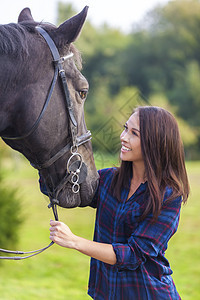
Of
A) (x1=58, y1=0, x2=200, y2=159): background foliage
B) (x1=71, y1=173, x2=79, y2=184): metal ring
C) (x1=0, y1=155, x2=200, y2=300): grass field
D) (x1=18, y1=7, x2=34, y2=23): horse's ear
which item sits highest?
(x1=58, y1=0, x2=200, y2=159): background foliage

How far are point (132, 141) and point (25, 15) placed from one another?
92 centimetres

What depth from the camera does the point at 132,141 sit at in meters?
1.97

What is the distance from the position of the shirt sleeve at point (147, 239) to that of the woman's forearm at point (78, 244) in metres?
0.04

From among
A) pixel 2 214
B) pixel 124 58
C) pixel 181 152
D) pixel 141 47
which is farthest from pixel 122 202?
pixel 141 47

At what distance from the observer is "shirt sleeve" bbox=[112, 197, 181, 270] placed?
1.81 m

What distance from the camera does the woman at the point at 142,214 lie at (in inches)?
71.9

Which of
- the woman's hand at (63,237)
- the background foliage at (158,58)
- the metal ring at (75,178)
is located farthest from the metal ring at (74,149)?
the background foliage at (158,58)

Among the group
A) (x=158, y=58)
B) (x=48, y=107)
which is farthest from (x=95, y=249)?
(x=158, y=58)

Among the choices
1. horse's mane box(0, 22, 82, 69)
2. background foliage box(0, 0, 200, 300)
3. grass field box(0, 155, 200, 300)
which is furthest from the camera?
background foliage box(0, 0, 200, 300)

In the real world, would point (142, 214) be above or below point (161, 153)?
below

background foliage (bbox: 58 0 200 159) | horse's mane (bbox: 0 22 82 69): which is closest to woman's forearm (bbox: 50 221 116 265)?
horse's mane (bbox: 0 22 82 69)

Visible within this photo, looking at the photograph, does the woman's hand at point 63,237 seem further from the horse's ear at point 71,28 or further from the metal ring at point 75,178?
the horse's ear at point 71,28

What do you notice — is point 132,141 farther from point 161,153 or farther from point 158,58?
point 158,58

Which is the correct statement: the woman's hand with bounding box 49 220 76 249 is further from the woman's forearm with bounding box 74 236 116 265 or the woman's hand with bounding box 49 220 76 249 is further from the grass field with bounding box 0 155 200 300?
the grass field with bounding box 0 155 200 300
